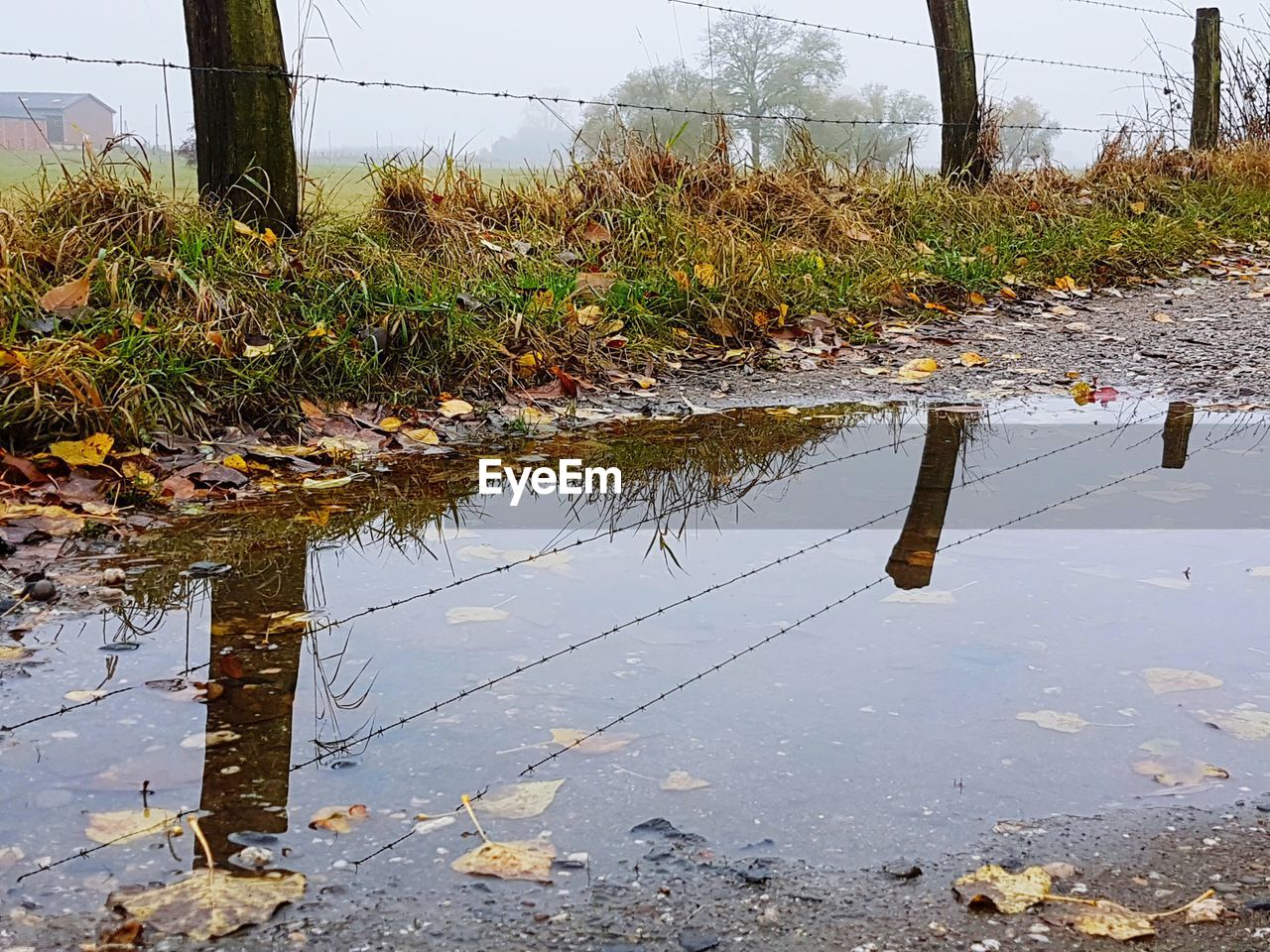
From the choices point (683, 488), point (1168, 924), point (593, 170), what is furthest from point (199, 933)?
point (593, 170)

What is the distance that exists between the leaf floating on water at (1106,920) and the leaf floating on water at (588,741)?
2.25 feet

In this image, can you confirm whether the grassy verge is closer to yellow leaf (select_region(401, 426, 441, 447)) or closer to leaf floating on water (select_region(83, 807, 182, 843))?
yellow leaf (select_region(401, 426, 441, 447))

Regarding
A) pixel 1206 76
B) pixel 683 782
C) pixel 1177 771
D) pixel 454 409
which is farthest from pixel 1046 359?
pixel 1206 76

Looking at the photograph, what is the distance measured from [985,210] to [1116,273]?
0.86 metres

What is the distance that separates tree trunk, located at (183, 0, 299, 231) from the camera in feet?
14.8

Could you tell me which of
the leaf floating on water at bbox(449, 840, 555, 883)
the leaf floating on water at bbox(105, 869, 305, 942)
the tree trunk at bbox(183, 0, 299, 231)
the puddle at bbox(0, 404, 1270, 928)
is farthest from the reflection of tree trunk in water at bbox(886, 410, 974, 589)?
the tree trunk at bbox(183, 0, 299, 231)

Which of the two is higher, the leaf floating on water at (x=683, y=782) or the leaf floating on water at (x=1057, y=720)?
the leaf floating on water at (x=1057, y=720)

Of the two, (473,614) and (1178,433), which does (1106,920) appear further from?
(1178,433)

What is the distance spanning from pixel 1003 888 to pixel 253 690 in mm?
1253

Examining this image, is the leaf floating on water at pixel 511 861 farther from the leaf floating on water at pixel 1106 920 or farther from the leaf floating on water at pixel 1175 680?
A: the leaf floating on water at pixel 1175 680

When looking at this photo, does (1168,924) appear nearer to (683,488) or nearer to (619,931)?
(619,931)

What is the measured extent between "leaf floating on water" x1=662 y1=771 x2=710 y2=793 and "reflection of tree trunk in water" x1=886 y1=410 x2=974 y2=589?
3.16 ft

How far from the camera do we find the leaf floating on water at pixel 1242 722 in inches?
74.4

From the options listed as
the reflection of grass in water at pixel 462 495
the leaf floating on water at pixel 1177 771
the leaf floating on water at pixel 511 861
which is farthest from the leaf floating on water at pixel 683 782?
the reflection of grass in water at pixel 462 495
